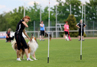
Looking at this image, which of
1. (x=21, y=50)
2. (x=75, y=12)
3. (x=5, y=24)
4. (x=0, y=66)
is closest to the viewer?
(x=0, y=66)

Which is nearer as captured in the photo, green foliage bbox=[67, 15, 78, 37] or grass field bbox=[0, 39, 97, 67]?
grass field bbox=[0, 39, 97, 67]

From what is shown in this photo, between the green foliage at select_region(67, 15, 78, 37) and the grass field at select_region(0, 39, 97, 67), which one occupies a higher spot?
the green foliage at select_region(67, 15, 78, 37)

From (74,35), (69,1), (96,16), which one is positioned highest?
(69,1)

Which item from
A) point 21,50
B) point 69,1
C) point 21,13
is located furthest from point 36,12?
point 21,50

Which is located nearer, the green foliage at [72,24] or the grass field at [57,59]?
the grass field at [57,59]

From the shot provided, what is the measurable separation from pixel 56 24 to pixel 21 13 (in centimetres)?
3345

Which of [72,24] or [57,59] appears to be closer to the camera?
[57,59]

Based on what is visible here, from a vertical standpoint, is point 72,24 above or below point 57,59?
above

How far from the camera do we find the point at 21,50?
10000 millimetres

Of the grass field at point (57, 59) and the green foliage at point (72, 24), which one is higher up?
the green foliage at point (72, 24)

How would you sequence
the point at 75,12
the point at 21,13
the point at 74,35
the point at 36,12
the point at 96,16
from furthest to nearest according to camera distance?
the point at 21,13
the point at 36,12
the point at 75,12
the point at 96,16
the point at 74,35

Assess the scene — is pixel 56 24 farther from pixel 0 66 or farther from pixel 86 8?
pixel 0 66

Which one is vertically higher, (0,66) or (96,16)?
(96,16)

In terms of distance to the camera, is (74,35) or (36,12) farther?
(36,12)
